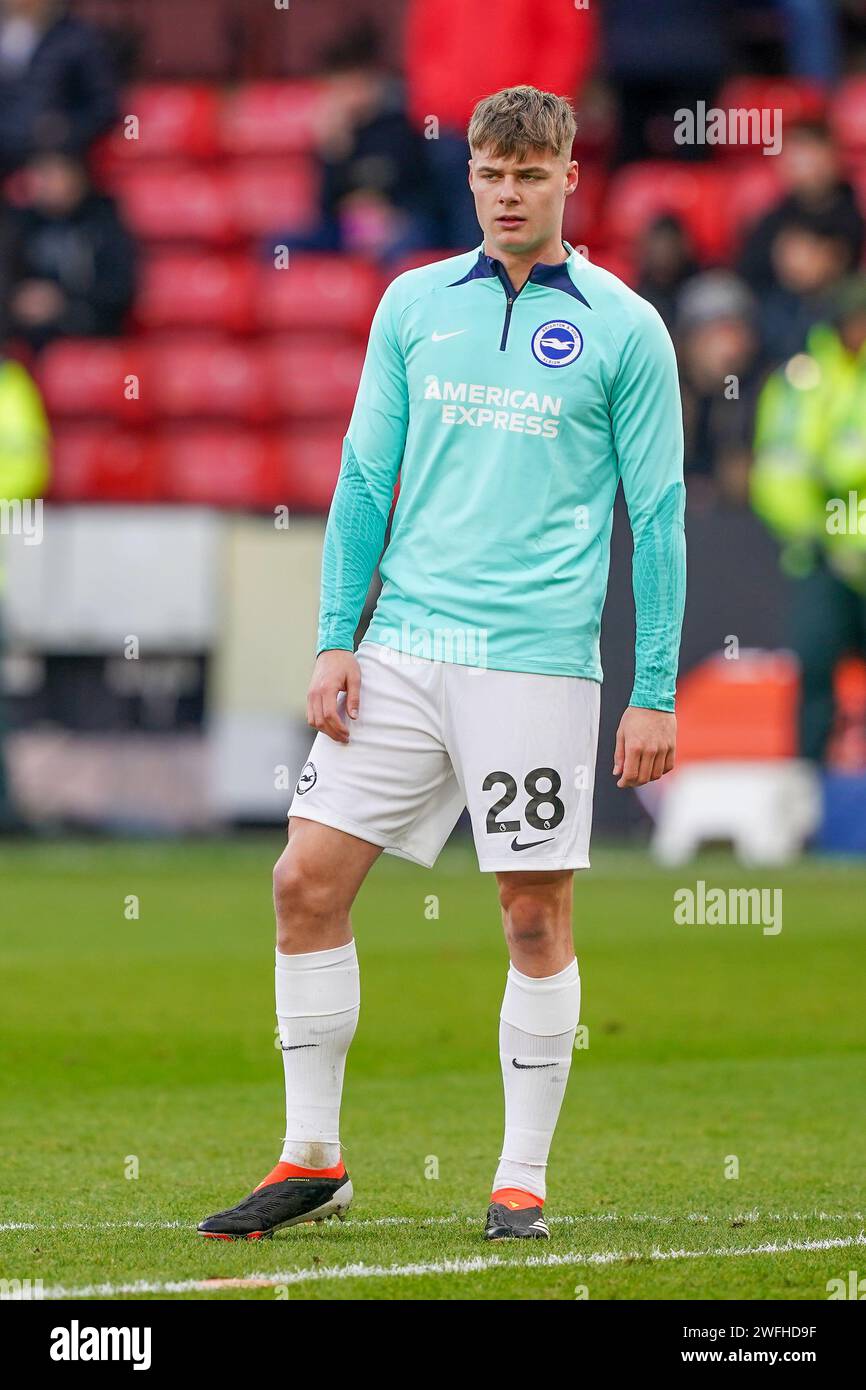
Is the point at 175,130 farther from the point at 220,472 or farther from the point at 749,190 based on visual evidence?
the point at 749,190

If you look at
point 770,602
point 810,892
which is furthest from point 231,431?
point 810,892

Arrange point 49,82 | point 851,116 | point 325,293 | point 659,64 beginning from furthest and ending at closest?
point 659,64 < point 851,116 < point 49,82 < point 325,293

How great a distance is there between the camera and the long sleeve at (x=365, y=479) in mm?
5117

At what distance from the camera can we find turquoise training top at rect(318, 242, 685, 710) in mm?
5004

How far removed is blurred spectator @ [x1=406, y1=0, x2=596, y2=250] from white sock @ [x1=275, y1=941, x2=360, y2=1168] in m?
13.9

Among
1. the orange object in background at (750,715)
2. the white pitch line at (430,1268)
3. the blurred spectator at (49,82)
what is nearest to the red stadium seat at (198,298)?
the blurred spectator at (49,82)

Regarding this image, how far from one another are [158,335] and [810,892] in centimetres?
964

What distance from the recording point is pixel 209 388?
18875mm

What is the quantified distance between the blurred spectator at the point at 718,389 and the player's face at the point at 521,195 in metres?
9.71

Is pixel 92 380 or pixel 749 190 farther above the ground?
pixel 749 190

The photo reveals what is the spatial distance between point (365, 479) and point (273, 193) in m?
16.4

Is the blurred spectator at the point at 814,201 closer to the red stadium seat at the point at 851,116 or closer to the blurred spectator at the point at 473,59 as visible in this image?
the blurred spectator at the point at 473,59

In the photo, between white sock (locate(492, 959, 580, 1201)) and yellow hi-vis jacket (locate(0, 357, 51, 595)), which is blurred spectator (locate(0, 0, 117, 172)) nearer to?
yellow hi-vis jacket (locate(0, 357, 51, 595))

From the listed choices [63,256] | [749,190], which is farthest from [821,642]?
[63,256]
